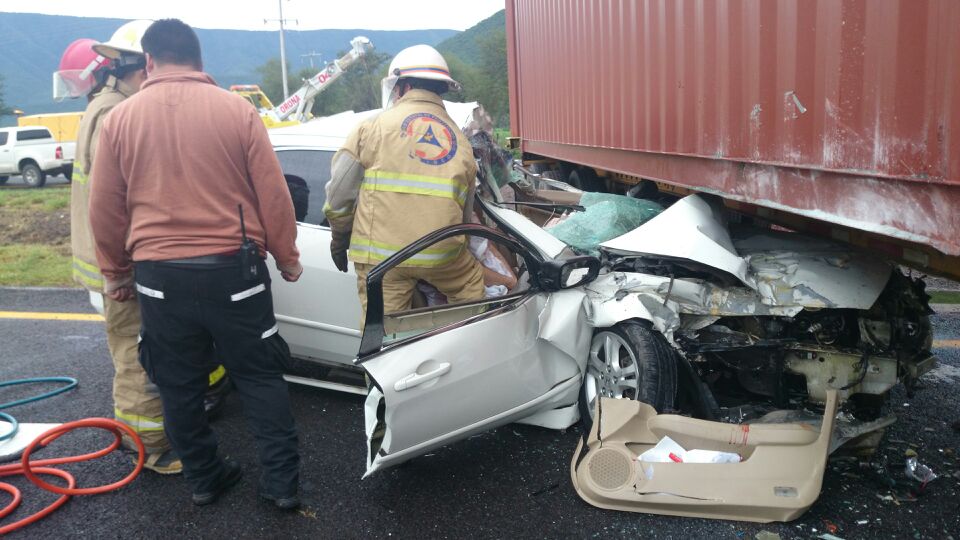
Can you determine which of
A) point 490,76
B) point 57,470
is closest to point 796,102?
point 57,470

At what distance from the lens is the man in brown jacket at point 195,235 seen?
2689 mm

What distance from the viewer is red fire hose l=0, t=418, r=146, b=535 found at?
114 inches

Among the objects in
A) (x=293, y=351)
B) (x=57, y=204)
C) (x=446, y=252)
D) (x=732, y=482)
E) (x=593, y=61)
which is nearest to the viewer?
(x=732, y=482)

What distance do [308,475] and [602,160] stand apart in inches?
140

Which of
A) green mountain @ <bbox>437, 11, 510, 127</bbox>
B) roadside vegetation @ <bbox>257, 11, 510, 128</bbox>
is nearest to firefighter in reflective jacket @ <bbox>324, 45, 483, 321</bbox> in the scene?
roadside vegetation @ <bbox>257, 11, 510, 128</bbox>

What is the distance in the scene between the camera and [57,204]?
11.8 meters

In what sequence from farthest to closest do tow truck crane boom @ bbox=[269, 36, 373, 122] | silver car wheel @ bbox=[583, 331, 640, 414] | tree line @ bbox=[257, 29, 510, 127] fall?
tree line @ bbox=[257, 29, 510, 127] < tow truck crane boom @ bbox=[269, 36, 373, 122] < silver car wheel @ bbox=[583, 331, 640, 414]

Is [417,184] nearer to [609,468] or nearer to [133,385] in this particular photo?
[609,468]

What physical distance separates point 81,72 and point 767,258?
3.43 m

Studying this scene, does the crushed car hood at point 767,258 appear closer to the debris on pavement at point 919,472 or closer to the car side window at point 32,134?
the debris on pavement at point 919,472

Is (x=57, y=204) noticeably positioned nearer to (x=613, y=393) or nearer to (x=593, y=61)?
(x=593, y=61)

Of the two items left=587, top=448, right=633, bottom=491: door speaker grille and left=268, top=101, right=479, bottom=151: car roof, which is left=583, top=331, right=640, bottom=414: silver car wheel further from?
left=268, top=101, right=479, bottom=151: car roof

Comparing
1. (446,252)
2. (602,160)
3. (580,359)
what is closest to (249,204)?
(446,252)

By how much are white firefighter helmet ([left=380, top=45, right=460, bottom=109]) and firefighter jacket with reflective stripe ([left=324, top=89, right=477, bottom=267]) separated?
0.55 feet
